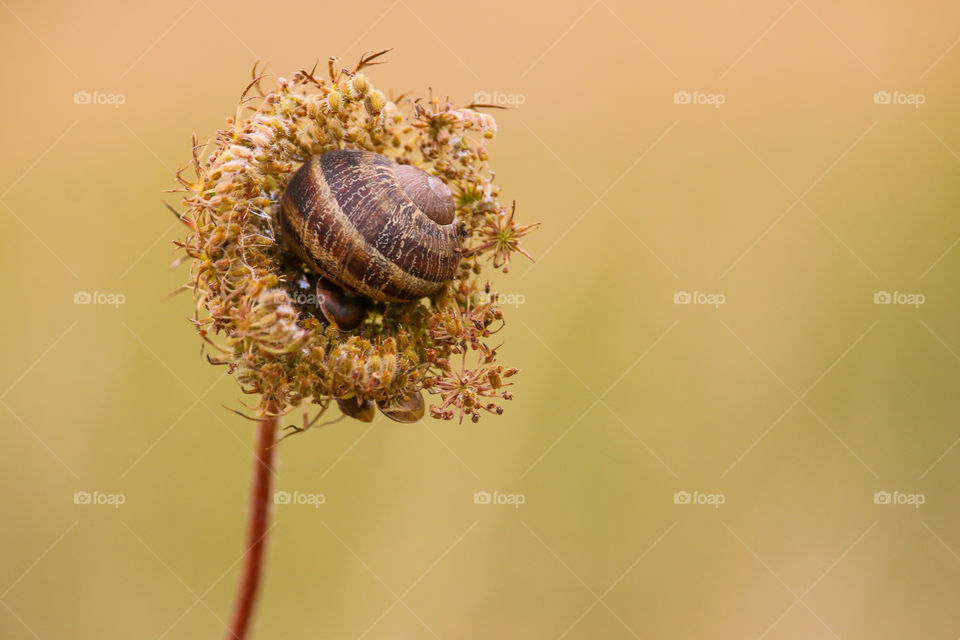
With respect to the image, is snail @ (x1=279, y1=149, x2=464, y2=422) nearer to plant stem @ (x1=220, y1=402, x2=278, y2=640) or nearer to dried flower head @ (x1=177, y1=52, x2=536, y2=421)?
dried flower head @ (x1=177, y1=52, x2=536, y2=421)

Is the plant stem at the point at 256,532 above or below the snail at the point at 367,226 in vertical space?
below

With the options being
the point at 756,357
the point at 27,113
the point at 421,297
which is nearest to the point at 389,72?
the point at 27,113

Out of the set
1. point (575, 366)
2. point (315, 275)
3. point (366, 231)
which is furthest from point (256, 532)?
point (575, 366)

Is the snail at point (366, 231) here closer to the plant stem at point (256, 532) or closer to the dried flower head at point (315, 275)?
the dried flower head at point (315, 275)

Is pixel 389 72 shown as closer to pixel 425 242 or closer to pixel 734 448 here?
pixel 425 242

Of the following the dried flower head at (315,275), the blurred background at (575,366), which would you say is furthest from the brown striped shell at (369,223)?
the blurred background at (575,366)
